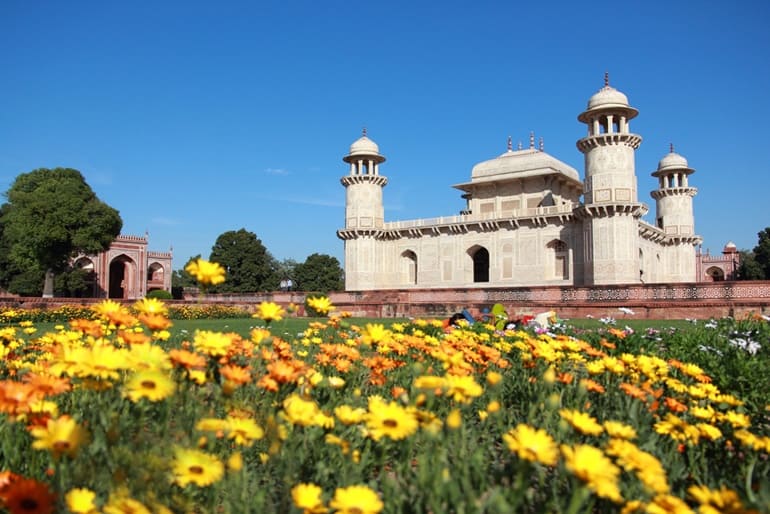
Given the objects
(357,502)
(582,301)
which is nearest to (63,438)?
(357,502)

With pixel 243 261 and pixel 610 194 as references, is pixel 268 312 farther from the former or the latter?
pixel 243 261

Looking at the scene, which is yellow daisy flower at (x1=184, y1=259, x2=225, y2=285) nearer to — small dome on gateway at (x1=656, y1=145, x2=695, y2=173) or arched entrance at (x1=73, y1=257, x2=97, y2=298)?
small dome on gateway at (x1=656, y1=145, x2=695, y2=173)

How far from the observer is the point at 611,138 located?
2308 cm

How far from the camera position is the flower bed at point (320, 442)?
143 cm

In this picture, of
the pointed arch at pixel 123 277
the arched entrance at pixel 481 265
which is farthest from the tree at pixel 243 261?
the arched entrance at pixel 481 265

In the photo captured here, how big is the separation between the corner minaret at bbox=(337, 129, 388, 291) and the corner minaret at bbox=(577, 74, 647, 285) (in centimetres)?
1078

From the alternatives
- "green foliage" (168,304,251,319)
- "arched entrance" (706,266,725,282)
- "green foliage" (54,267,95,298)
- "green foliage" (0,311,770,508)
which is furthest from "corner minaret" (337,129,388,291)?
"arched entrance" (706,266,725,282)

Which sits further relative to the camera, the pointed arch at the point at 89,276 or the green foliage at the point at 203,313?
the pointed arch at the point at 89,276

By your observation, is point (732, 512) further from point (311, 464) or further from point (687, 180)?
point (687, 180)

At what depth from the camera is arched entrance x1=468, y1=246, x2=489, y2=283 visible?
3038 cm

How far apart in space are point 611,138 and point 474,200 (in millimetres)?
9341

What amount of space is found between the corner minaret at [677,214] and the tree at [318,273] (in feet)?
80.0

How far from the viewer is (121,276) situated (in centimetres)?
4369

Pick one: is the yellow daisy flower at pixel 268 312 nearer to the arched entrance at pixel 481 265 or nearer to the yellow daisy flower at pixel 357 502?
the yellow daisy flower at pixel 357 502
